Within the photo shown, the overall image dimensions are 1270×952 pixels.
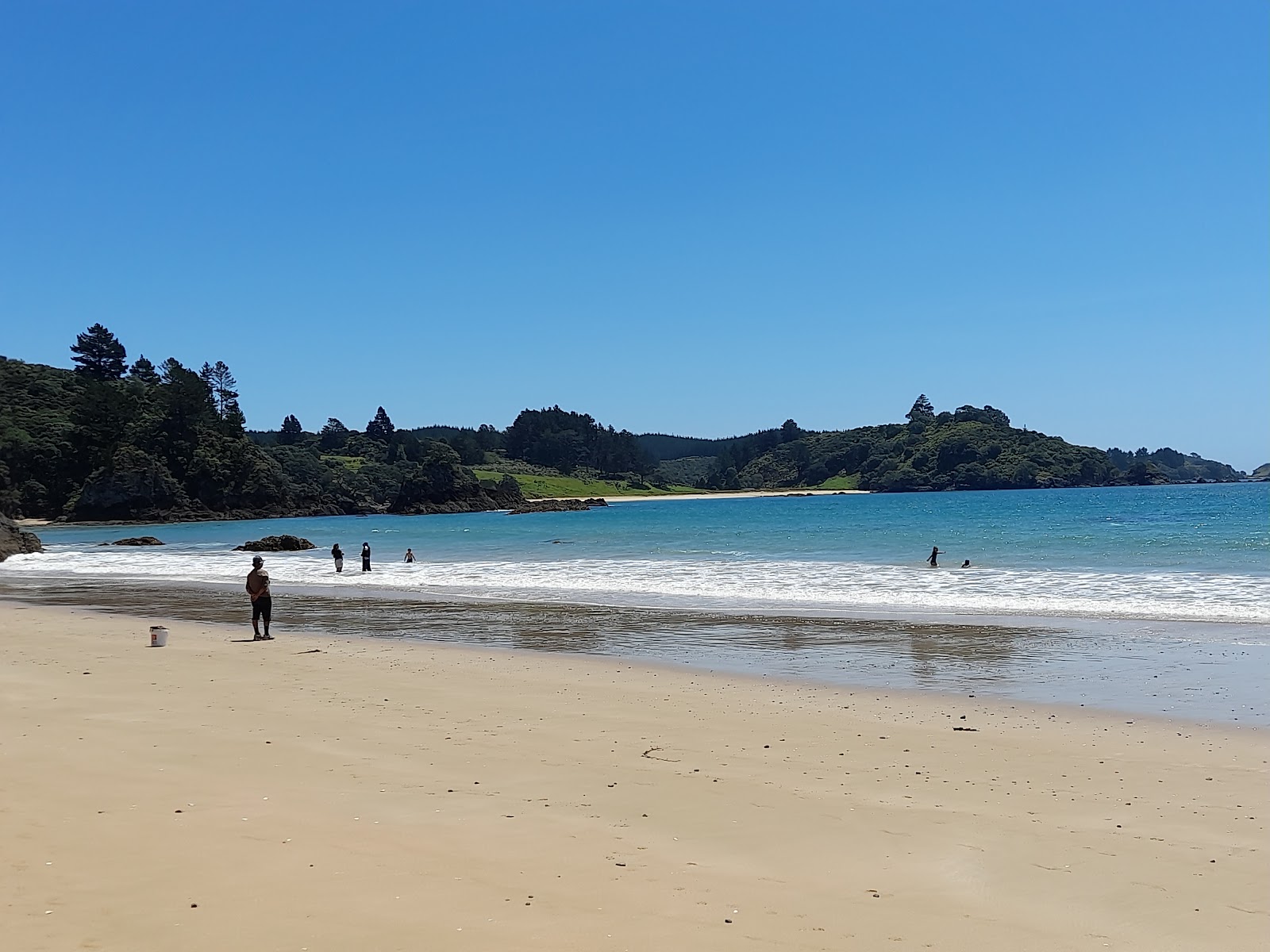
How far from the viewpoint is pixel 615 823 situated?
7.18 meters

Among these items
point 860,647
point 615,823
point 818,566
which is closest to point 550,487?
point 818,566

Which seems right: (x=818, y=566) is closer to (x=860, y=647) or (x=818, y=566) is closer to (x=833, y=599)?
(x=833, y=599)

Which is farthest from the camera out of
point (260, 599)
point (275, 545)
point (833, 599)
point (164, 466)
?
point (164, 466)

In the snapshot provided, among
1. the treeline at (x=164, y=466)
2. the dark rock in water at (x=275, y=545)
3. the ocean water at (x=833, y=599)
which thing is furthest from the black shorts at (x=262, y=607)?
the treeline at (x=164, y=466)

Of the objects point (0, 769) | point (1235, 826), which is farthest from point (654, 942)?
point (0, 769)

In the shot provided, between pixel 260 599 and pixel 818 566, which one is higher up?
pixel 260 599

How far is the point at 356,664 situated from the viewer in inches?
614

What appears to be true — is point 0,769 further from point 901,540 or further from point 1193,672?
point 901,540

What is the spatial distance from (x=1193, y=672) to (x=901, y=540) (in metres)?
37.8

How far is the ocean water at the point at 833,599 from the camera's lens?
14891 millimetres

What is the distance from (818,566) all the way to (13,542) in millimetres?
43406

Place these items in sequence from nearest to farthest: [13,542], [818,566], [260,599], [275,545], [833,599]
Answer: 1. [260,599]
2. [833,599]
3. [818,566]
4. [13,542]
5. [275,545]

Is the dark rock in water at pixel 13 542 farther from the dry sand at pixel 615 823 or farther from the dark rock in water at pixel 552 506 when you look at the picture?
the dark rock in water at pixel 552 506

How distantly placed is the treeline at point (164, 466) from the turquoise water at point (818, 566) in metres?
44.5
